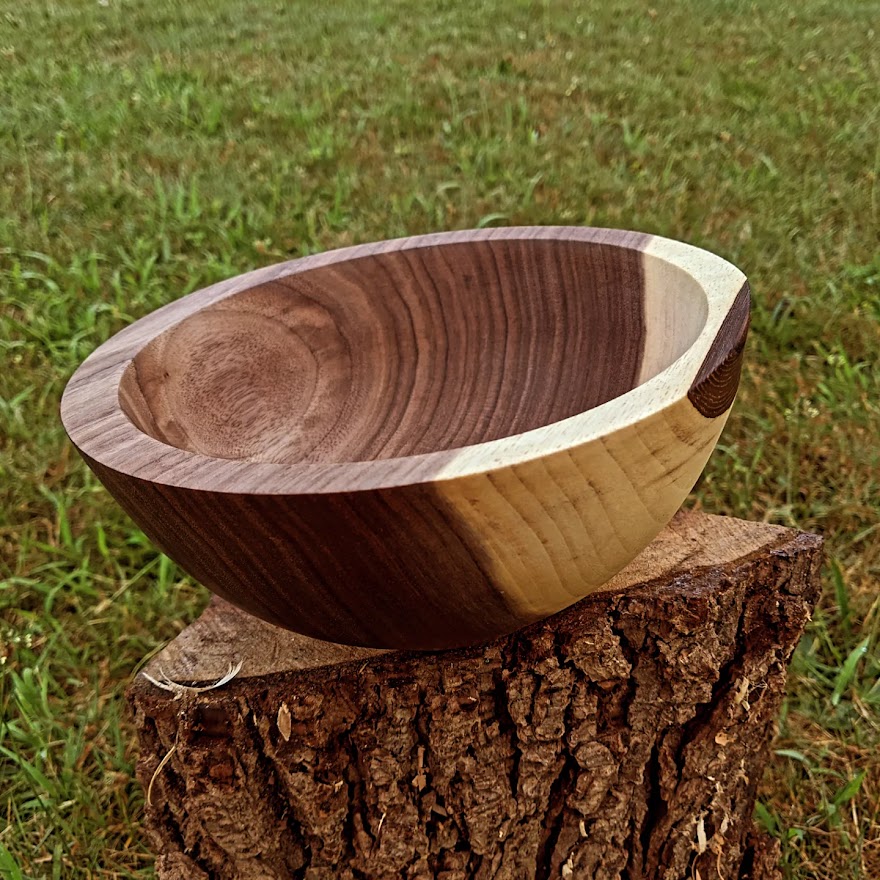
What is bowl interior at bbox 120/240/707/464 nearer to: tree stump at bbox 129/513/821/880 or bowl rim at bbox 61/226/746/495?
bowl rim at bbox 61/226/746/495

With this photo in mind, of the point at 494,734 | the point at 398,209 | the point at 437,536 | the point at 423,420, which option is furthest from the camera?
the point at 398,209

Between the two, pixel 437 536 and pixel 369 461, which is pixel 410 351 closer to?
pixel 369 461

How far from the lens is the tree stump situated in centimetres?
86

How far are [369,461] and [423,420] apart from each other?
0.36 metres

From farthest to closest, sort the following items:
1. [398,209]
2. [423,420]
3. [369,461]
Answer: [398,209] < [423,420] < [369,461]

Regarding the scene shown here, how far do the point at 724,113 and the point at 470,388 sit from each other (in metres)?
2.33

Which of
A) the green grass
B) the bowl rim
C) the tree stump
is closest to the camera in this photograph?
the bowl rim

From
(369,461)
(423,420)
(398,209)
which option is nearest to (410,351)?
(423,420)

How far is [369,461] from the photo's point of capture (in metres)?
0.75

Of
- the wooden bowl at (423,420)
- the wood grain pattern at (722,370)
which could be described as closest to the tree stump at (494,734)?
the wooden bowl at (423,420)

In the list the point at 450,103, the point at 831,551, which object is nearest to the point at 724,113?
the point at 450,103

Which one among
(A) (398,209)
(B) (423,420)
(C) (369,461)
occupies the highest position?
(C) (369,461)

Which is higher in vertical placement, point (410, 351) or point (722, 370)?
point (722, 370)

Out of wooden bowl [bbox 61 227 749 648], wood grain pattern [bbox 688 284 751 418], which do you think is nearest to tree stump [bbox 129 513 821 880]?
wooden bowl [bbox 61 227 749 648]
